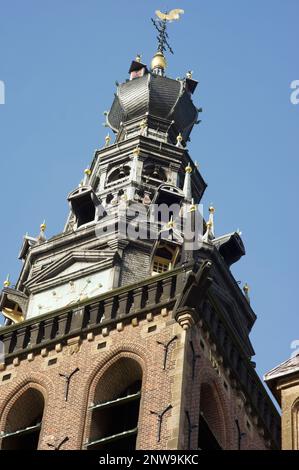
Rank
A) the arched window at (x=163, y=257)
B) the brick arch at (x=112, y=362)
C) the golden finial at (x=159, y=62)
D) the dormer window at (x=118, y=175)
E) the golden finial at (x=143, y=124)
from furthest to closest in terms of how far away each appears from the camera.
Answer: the golden finial at (x=159, y=62) → the golden finial at (x=143, y=124) → the dormer window at (x=118, y=175) → the arched window at (x=163, y=257) → the brick arch at (x=112, y=362)

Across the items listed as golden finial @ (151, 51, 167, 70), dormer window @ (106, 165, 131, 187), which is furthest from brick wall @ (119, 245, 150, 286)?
golden finial @ (151, 51, 167, 70)

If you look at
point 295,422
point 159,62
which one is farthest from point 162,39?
point 295,422

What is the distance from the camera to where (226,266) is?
189 feet

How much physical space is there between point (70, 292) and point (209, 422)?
7608mm

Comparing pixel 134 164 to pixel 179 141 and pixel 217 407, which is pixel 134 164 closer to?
pixel 179 141

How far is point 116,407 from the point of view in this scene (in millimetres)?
48469

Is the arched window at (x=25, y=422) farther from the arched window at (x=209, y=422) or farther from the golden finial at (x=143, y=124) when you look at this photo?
the golden finial at (x=143, y=124)

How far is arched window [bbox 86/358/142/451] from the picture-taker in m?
46.6

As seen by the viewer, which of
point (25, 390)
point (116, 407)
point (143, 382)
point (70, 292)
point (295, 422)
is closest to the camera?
point (295, 422)

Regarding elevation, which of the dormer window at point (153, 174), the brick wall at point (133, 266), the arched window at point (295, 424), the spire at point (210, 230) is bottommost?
the arched window at point (295, 424)

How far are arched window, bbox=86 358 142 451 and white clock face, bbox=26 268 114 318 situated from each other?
4.90 metres

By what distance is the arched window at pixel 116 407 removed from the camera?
4662cm

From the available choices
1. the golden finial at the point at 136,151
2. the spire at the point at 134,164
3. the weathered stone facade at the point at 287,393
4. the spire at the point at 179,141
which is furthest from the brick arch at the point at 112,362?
the spire at the point at 179,141
